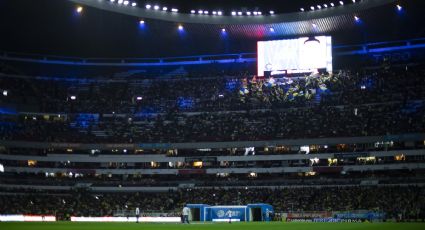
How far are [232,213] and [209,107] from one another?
35.8 metres

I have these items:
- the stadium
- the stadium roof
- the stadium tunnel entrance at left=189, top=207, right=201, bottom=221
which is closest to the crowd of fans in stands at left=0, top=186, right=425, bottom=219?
the stadium

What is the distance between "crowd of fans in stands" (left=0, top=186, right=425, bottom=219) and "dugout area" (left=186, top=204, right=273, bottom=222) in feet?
39.8

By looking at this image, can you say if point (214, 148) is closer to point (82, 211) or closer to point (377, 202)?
point (82, 211)

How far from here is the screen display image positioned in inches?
3391

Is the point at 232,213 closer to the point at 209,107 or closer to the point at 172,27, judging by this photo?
the point at 172,27

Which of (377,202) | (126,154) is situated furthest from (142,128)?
(377,202)

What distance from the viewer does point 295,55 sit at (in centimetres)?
8756

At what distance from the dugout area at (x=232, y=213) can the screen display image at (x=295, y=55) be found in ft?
97.8

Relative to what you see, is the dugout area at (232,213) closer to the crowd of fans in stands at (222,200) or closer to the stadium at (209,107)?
the stadium at (209,107)

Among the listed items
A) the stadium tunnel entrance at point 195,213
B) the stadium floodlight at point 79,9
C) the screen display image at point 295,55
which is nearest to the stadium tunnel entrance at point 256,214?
the stadium tunnel entrance at point 195,213

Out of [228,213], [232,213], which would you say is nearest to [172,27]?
[228,213]

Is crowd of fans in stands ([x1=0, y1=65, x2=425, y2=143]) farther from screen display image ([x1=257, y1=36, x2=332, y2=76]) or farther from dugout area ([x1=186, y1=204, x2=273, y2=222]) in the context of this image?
dugout area ([x1=186, y1=204, x2=273, y2=222])

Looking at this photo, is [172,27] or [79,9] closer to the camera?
[79,9]

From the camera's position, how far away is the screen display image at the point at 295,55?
8612 centimetres
